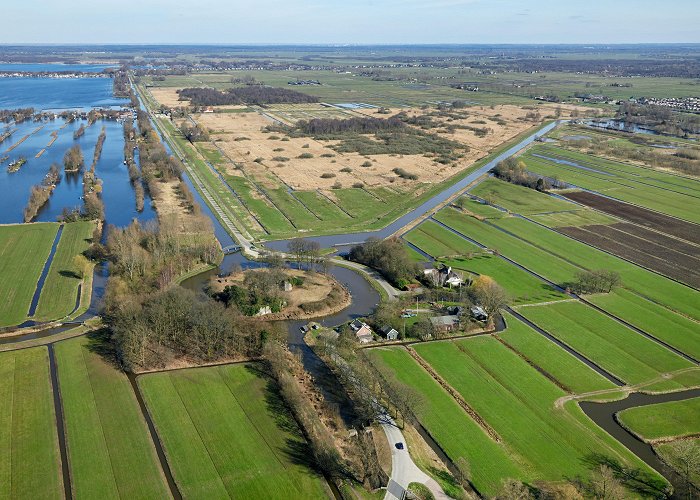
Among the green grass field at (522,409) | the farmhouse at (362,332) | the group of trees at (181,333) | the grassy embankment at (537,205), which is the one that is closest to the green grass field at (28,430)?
the group of trees at (181,333)

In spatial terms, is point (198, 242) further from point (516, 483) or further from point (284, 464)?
point (516, 483)

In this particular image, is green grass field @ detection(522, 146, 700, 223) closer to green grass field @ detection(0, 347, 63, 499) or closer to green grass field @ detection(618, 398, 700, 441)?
green grass field @ detection(618, 398, 700, 441)

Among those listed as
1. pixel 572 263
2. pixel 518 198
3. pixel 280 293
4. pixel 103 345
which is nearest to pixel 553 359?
pixel 572 263

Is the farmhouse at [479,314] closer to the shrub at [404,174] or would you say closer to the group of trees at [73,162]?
the shrub at [404,174]

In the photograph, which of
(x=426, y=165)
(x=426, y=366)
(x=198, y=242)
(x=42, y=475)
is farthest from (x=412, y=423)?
(x=426, y=165)

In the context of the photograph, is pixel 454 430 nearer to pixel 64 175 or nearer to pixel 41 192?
pixel 41 192

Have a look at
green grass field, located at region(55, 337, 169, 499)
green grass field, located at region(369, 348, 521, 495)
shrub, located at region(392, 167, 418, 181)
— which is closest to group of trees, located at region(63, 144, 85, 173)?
shrub, located at region(392, 167, 418, 181)

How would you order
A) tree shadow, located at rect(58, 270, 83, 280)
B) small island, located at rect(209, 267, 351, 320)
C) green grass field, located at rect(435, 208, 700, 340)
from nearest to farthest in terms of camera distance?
small island, located at rect(209, 267, 351, 320)
green grass field, located at rect(435, 208, 700, 340)
tree shadow, located at rect(58, 270, 83, 280)
